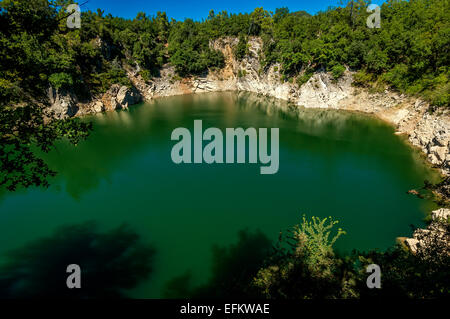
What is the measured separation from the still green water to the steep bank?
2.79 metres

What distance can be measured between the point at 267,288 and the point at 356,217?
12306 mm

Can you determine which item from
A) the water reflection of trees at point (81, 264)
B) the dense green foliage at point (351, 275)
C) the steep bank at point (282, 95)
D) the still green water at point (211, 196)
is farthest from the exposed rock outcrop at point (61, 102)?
the dense green foliage at point (351, 275)

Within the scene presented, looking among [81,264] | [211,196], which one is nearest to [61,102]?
[211,196]

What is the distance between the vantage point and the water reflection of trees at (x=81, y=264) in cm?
1229

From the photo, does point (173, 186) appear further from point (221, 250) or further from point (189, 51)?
point (189, 51)

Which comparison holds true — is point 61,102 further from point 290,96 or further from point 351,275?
point 351,275

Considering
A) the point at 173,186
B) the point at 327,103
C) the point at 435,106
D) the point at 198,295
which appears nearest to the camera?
the point at 198,295

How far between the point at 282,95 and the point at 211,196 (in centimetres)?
4424

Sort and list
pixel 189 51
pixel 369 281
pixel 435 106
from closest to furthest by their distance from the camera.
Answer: pixel 369 281 → pixel 435 106 → pixel 189 51

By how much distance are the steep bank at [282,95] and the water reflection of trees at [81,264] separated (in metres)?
10.0

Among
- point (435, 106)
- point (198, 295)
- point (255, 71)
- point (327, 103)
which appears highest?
point (255, 71)

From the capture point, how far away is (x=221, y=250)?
14.6m
